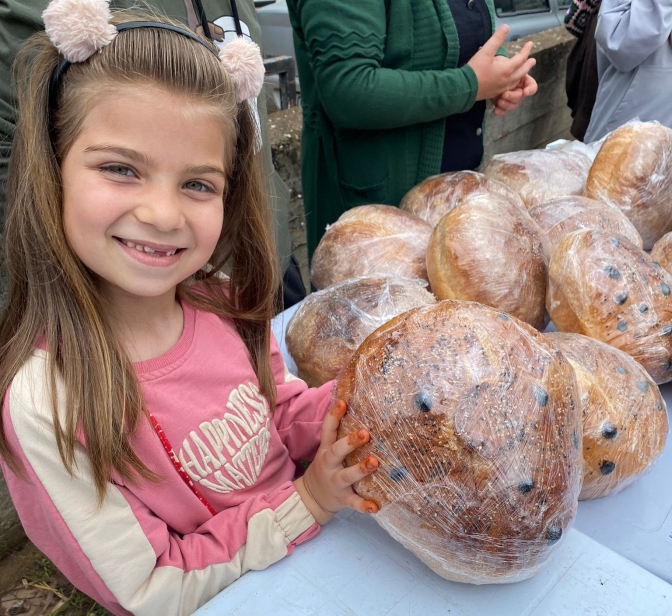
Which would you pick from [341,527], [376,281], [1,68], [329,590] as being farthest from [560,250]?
[1,68]

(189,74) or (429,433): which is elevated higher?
(189,74)

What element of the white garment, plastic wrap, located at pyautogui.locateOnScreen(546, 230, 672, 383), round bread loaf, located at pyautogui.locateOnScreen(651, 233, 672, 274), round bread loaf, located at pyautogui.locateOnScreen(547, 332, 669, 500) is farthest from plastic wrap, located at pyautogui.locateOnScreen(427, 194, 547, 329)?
the white garment

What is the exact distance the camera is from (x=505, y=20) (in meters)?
6.14

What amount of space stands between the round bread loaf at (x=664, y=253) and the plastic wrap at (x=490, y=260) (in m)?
0.38

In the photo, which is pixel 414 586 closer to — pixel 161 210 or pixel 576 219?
pixel 161 210

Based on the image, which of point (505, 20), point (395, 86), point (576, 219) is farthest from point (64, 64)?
point (505, 20)

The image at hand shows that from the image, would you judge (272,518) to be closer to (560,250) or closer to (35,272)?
(35,272)

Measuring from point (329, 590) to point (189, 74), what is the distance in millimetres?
941

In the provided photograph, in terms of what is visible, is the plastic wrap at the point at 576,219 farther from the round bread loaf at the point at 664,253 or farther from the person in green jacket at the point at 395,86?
the person in green jacket at the point at 395,86

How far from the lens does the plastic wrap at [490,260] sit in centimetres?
139

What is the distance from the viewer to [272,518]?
103cm

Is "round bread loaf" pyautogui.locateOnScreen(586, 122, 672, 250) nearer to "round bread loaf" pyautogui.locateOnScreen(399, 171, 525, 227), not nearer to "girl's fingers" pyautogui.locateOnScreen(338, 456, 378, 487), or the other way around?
"round bread loaf" pyautogui.locateOnScreen(399, 171, 525, 227)

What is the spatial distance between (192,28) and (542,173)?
54.1 inches

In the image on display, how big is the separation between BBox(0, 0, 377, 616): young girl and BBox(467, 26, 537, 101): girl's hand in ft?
3.96
